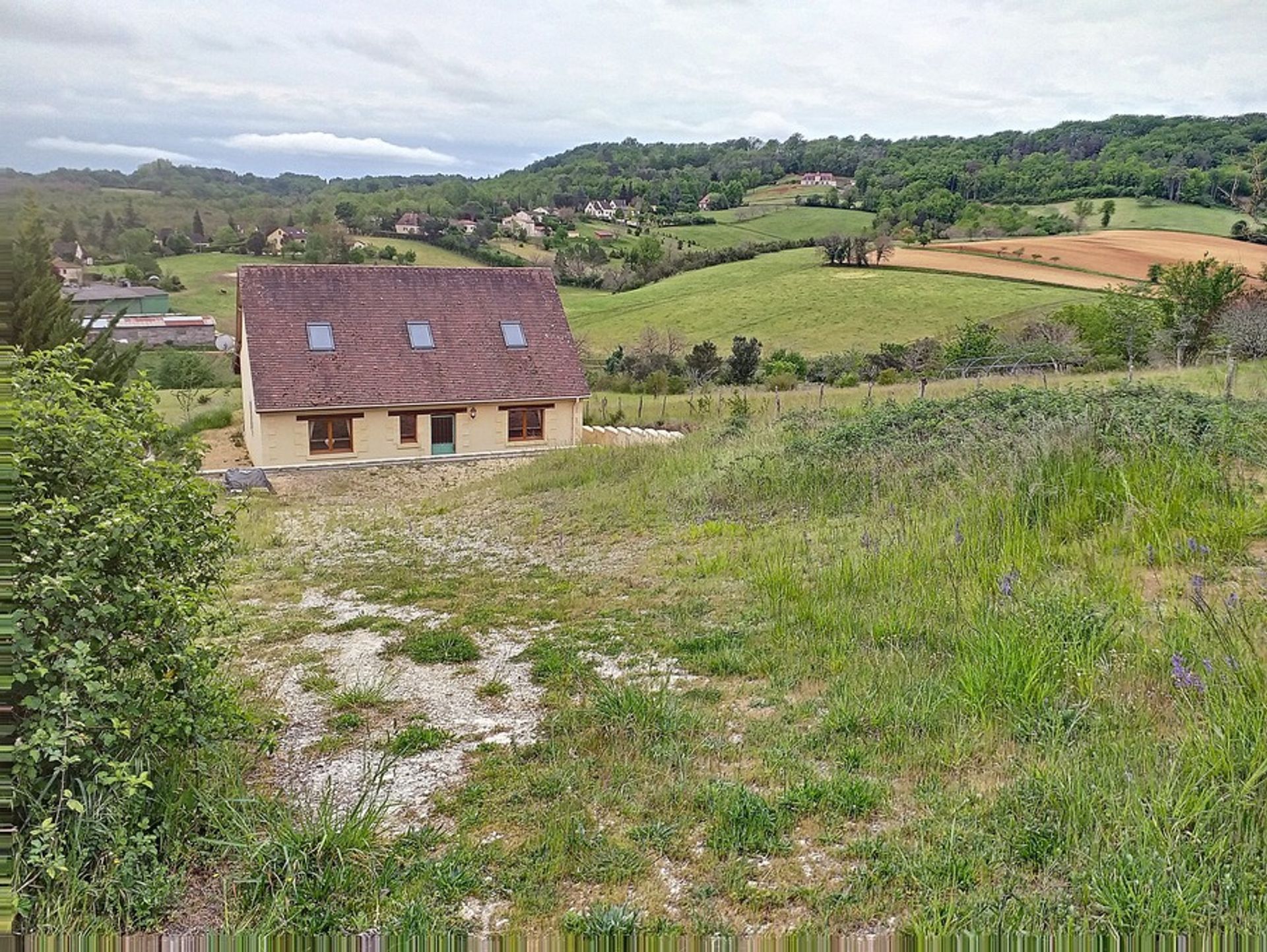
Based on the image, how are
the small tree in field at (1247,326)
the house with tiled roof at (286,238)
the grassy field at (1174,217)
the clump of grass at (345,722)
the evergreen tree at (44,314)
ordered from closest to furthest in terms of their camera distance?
1. the evergreen tree at (44,314)
2. the clump of grass at (345,722)
3. the small tree in field at (1247,326)
4. the grassy field at (1174,217)
5. the house with tiled roof at (286,238)

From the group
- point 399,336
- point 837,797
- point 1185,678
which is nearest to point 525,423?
point 399,336

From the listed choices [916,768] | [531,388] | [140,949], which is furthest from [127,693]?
[531,388]

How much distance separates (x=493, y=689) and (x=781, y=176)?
99.2 metres

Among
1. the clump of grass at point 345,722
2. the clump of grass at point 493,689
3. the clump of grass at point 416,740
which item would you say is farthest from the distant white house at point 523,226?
the clump of grass at point 416,740

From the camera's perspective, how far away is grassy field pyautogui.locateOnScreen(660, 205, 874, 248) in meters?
70.6

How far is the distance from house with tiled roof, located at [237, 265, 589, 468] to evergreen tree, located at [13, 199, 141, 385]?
3.89 metres

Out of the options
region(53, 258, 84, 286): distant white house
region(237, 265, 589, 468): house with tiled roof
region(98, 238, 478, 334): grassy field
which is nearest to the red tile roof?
region(237, 265, 589, 468): house with tiled roof

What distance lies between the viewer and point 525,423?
80.2 feet

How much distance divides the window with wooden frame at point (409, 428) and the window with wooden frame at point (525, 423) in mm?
2741

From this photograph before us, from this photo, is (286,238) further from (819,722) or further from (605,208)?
(819,722)

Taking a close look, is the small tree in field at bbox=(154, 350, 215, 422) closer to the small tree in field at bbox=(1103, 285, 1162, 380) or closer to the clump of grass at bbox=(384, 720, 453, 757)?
the clump of grass at bbox=(384, 720, 453, 757)

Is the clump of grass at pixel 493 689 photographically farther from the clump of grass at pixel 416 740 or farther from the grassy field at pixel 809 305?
the grassy field at pixel 809 305

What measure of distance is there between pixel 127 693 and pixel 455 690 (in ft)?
7.60

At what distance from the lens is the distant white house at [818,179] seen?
8819 centimetres
